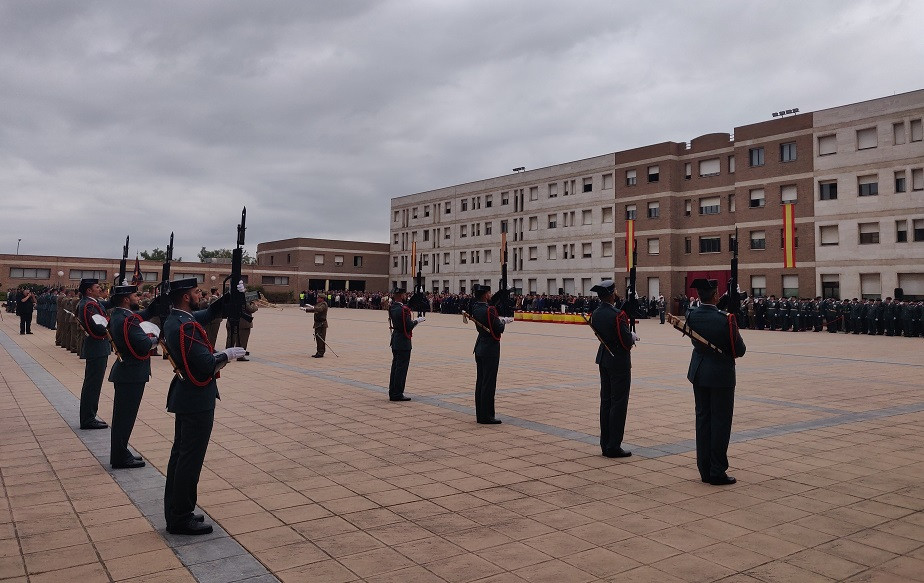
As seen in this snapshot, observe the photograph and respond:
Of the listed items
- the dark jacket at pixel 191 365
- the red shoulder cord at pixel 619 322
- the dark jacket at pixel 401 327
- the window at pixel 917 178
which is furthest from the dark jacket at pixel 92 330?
the window at pixel 917 178

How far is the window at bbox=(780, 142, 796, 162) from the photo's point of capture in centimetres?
4262

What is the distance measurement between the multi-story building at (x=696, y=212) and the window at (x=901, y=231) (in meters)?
0.08

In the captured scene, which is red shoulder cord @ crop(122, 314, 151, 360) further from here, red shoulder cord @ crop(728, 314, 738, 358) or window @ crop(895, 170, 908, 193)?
window @ crop(895, 170, 908, 193)

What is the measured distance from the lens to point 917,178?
1455 inches

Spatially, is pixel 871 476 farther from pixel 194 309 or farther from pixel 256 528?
pixel 194 309

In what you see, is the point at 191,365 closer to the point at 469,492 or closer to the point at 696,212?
the point at 469,492

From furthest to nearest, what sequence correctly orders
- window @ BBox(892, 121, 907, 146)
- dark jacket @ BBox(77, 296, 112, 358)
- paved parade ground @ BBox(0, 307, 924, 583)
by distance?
window @ BBox(892, 121, 907, 146) < dark jacket @ BBox(77, 296, 112, 358) < paved parade ground @ BBox(0, 307, 924, 583)

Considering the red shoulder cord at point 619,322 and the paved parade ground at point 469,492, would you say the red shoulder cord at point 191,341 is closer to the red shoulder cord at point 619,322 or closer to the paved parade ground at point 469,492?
the paved parade ground at point 469,492

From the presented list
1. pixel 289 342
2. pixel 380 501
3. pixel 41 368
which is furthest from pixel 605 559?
pixel 289 342

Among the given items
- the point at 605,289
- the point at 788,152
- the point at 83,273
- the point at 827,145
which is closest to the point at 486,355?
the point at 605,289

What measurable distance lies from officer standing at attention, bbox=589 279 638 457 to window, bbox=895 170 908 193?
38.5 metres

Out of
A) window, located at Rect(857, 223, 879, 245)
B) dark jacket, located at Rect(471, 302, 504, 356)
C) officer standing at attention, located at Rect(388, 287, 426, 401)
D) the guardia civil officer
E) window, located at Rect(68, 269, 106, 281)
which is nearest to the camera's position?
the guardia civil officer

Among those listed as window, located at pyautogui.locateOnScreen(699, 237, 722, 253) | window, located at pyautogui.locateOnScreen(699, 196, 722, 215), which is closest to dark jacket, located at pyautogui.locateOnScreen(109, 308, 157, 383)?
window, located at pyautogui.locateOnScreen(699, 237, 722, 253)

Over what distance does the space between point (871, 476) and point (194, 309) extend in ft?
20.5
